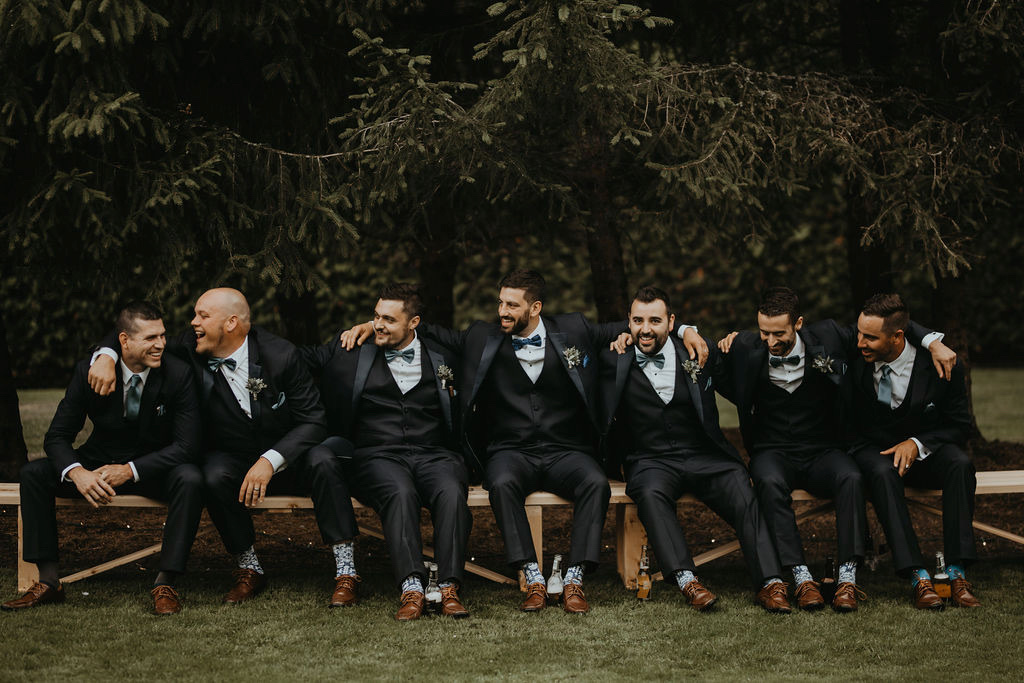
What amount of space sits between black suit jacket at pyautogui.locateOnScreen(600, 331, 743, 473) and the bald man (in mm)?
1360

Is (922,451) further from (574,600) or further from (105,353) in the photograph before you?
(105,353)

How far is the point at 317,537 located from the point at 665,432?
2224 millimetres

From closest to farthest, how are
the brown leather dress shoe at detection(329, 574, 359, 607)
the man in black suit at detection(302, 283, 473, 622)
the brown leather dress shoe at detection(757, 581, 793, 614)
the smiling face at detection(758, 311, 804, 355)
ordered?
the brown leather dress shoe at detection(757, 581, 793, 614) → the brown leather dress shoe at detection(329, 574, 359, 607) → the man in black suit at detection(302, 283, 473, 622) → the smiling face at detection(758, 311, 804, 355)

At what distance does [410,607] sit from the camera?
16.2 ft

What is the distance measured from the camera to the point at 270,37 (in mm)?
6062

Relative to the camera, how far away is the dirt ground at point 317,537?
20.2ft

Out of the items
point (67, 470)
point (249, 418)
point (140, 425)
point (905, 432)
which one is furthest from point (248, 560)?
point (905, 432)

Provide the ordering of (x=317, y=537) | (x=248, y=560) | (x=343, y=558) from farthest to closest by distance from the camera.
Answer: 1. (x=317, y=537)
2. (x=248, y=560)
3. (x=343, y=558)

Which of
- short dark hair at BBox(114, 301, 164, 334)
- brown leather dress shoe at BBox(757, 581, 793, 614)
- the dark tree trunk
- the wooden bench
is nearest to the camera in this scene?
brown leather dress shoe at BBox(757, 581, 793, 614)

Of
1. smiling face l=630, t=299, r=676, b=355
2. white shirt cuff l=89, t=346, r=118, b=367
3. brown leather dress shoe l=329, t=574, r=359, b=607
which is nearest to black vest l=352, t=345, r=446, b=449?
brown leather dress shoe l=329, t=574, r=359, b=607

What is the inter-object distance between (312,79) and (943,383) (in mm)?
3701

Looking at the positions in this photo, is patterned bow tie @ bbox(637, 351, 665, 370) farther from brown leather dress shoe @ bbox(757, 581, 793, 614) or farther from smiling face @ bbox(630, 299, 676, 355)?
brown leather dress shoe @ bbox(757, 581, 793, 614)

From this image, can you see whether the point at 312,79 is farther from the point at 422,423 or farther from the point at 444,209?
the point at 422,423

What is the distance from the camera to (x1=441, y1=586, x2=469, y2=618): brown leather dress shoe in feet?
16.2
